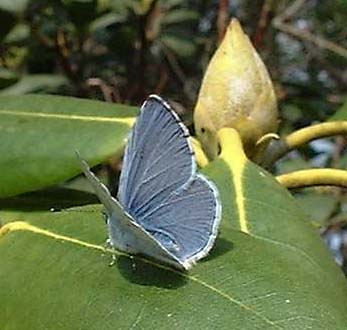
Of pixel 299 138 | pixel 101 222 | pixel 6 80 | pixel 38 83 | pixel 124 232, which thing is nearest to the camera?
pixel 124 232

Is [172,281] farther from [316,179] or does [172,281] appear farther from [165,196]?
[316,179]

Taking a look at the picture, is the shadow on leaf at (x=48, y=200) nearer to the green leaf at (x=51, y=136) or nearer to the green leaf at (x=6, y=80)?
the green leaf at (x=51, y=136)

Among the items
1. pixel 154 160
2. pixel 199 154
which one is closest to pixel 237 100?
pixel 199 154

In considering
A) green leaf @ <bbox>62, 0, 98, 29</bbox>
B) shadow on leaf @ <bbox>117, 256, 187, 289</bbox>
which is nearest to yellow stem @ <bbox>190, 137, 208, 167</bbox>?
shadow on leaf @ <bbox>117, 256, 187, 289</bbox>

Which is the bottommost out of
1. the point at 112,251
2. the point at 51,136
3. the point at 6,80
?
the point at 6,80

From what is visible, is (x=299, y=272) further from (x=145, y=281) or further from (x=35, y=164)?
(x=35, y=164)

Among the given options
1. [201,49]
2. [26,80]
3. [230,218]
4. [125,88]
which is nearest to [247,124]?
[230,218]

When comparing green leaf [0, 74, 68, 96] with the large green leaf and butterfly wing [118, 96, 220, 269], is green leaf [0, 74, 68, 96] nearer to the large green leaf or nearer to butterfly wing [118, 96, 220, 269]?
the large green leaf

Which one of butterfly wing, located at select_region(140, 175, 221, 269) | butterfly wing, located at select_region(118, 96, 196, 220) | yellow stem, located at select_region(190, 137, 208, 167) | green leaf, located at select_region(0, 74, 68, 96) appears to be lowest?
green leaf, located at select_region(0, 74, 68, 96)
